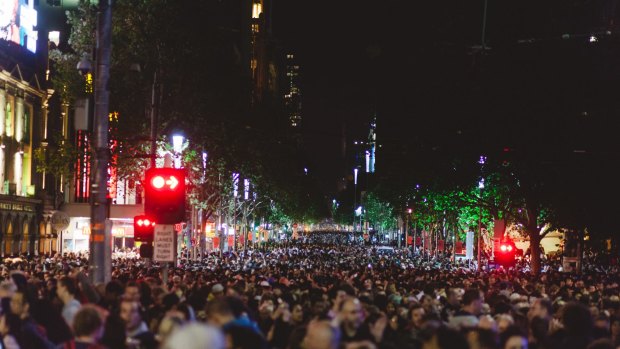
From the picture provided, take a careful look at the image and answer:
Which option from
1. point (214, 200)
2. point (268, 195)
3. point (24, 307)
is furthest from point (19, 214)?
point (24, 307)

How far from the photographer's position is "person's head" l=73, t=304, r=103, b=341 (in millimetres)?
8250

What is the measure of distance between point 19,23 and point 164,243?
4655cm

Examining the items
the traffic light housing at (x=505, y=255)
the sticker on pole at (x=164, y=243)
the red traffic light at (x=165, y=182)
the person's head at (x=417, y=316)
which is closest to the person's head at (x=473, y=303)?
the person's head at (x=417, y=316)

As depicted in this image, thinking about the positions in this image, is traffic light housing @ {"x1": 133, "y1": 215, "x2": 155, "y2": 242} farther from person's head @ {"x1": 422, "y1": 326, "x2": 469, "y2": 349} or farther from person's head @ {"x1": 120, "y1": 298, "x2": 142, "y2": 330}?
person's head @ {"x1": 422, "y1": 326, "x2": 469, "y2": 349}

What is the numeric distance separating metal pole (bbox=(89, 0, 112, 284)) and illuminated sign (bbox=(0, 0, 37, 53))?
1666 inches

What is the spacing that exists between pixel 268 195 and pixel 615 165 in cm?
5293

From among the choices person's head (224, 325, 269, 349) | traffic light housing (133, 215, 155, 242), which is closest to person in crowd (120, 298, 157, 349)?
person's head (224, 325, 269, 349)

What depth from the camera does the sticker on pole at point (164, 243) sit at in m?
19.2

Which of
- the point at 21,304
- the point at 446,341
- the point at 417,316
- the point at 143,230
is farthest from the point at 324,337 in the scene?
the point at 143,230

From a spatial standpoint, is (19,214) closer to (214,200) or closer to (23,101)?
(23,101)

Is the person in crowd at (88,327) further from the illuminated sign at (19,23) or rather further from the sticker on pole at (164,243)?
the illuminated sign at (19,23)

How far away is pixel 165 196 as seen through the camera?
58.4 feet

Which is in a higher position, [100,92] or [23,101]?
[23,101]

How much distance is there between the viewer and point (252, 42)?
17450 cm
